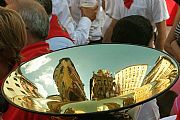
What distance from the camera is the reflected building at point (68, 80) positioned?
124 centimetres

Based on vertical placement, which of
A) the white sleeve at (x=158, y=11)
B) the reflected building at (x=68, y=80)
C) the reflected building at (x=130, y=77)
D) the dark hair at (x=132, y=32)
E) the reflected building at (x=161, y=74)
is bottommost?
the white sleeve at (x=158, y=11)

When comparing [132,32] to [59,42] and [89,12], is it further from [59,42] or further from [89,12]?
[89,12]

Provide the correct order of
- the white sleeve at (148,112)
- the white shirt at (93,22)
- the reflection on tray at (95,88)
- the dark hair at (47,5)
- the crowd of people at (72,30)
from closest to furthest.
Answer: the reflection on tray at (95,88) < the crowd of people at (72,30) < the white sleeve at (148,112) < the dark hair at (47,5) < the white shirt at (93,22)

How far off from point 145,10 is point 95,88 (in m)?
1.43

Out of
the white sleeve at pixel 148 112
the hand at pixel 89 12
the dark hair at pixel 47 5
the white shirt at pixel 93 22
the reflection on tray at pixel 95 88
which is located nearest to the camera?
the reflection on tray at pixel 95 88

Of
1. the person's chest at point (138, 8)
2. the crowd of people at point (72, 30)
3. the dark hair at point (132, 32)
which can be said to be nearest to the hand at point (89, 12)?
the crowd of people at point (72, 30)

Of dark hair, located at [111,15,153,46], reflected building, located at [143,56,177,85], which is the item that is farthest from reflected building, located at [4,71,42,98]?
dark hair, located at [111,15,153,46]

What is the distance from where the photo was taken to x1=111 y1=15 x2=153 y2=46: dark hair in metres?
2.02

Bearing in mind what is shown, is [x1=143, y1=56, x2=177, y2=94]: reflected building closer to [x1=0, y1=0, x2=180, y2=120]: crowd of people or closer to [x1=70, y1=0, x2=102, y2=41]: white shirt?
[x1=0, y1=0, x2=180, y2=120]: crowd of people

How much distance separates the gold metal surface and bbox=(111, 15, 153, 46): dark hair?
0.72 meters

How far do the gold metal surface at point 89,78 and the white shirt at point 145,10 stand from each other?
1.31 meters

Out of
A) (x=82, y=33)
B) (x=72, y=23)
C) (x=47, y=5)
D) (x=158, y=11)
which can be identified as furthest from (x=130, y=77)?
(x=72, y=23)

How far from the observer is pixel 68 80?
1294mm

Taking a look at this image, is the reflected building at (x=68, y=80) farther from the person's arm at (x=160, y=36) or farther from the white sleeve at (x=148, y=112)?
the person's arm at (x=160, y=36)
